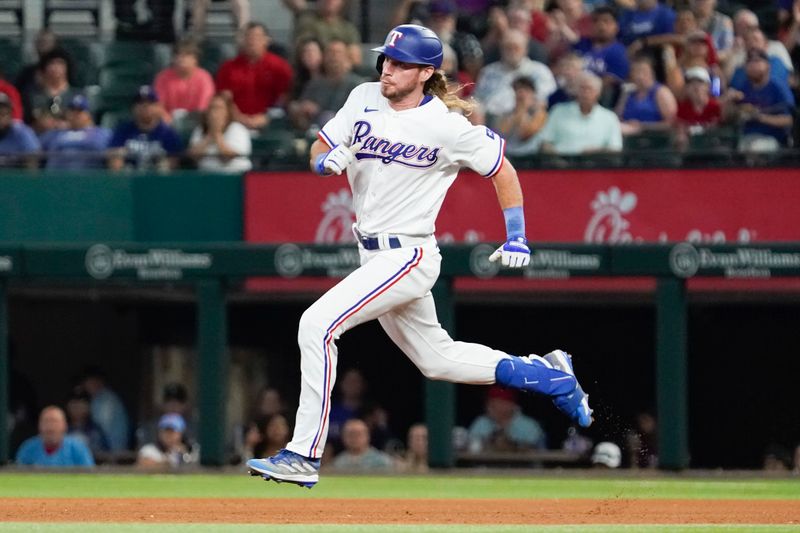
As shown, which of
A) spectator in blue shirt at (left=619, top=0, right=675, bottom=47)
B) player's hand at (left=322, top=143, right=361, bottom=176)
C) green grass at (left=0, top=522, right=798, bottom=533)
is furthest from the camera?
spectator in blue shirt at (left=619, top=0, right=675, bottom=47)

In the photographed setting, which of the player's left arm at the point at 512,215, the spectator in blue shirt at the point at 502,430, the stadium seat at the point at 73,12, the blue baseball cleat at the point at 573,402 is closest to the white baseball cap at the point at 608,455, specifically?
the spectator in blue shirt at the point at 502,430

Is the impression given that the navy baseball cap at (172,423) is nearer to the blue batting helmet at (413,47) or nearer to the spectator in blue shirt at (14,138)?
the spectator in blue shirt at (14,138)

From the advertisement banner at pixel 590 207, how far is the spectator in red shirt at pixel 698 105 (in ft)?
2.19

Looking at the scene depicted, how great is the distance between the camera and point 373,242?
7340 millimetres

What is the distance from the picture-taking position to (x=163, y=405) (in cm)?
1326

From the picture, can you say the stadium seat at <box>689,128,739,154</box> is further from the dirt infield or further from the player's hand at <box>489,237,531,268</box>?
the player's hand at <box>489,237,531,268</box>

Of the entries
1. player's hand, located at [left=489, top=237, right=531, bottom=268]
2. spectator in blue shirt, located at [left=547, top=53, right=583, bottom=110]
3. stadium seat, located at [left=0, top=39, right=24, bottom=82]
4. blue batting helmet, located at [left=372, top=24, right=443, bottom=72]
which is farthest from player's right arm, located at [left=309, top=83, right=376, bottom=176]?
stadium seat, located at [left=0, top=39, right=24, bottom=82]

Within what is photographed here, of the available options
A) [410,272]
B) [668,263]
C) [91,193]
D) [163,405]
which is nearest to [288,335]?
[163,405]

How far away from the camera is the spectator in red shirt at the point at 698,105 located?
12.5 m

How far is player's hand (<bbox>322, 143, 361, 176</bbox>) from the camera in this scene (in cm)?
697

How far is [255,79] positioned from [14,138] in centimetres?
195

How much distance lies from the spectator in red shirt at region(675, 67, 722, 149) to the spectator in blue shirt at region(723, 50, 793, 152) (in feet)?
0.39

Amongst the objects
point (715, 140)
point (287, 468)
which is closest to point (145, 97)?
point (715, 140)

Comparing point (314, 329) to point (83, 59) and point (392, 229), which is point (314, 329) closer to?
point (392, 229)
